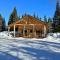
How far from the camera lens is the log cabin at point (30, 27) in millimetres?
35094

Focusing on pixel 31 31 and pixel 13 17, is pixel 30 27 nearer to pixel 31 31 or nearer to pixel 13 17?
pixel 31 31

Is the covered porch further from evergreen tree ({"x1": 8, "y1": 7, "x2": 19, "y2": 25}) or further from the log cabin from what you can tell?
evergreen tree ({"x1": 8, "y1": 7, "x2": 19, "y2": 25})

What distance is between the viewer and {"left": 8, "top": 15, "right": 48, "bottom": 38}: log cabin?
35094 mm

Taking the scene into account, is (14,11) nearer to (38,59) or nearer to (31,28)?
(31,28)

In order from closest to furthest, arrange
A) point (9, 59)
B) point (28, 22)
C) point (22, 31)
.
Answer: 1. point (9, 59)
2. point (28, 22)
3. point (22, 31)

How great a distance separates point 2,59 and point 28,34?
26784mm

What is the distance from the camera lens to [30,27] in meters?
37.2

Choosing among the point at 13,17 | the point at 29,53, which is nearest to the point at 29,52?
the point at 29,53

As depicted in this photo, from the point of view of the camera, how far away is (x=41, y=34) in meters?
36.8

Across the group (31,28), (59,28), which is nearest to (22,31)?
(31,28)

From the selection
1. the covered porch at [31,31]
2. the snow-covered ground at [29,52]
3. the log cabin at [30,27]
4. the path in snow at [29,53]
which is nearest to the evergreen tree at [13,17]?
the log cabin at [30,27]

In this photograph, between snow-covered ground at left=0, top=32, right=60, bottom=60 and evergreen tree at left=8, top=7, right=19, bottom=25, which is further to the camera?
evergreen tree at left=8, top=7, right=19, bottom=25

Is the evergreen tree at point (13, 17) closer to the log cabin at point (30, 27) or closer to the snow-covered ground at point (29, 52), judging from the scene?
the log cabin at point (30, 27)

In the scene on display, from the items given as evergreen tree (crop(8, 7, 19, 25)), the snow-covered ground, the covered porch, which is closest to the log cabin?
the covered porch
